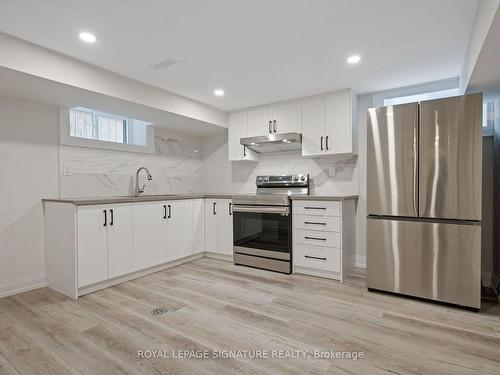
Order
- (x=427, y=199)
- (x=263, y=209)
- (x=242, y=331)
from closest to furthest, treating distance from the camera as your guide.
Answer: (x=242, y=331)
(x=427, y=199)
(x=263, y=209)

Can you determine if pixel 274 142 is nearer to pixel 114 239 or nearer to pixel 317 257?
pixel 317 257

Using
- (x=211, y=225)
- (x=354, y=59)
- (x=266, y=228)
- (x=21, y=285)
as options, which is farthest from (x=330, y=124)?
(x=21, y=285)

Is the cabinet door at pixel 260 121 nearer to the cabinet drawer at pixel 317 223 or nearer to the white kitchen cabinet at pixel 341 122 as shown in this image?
the white kitchen cabinet at pixel 341 122

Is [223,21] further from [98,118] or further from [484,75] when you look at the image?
[98,118]

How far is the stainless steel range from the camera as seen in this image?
337cm

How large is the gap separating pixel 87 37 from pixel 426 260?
3339 mm

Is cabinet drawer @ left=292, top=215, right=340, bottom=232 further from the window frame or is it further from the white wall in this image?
the white wall

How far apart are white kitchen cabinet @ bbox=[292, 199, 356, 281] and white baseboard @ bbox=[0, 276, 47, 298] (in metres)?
2.76

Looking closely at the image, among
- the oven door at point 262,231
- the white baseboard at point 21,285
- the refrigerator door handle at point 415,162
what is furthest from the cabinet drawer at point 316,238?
the white baseboard at point 21,285

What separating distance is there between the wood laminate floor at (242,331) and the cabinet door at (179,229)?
28.2 inches

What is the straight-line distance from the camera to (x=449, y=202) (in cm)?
240

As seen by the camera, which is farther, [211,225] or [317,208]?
[211,225]

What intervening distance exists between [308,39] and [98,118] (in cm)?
277

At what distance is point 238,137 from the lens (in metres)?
4.21
